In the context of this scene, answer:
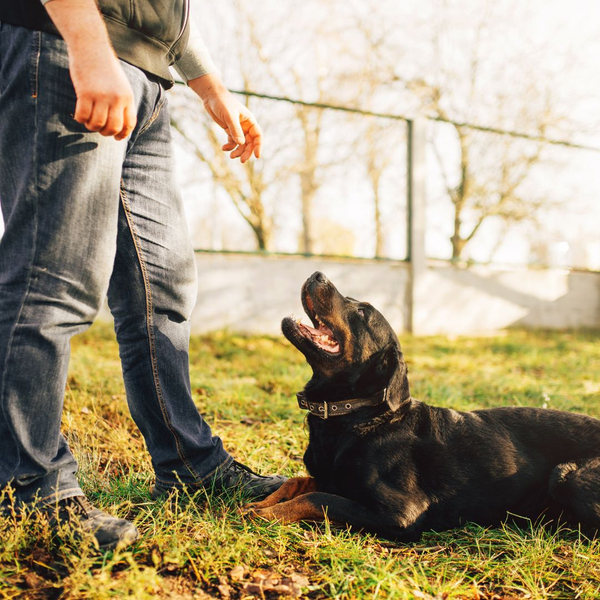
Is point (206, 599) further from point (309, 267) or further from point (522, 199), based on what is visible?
point (522, 199)

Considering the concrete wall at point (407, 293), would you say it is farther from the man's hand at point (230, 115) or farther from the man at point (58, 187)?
the man at point (58, 187)

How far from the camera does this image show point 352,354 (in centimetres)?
261

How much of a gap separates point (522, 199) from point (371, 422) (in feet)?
33.7

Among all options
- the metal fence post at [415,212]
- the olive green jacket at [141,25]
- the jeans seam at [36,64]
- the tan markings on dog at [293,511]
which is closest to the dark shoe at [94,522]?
the tan markings on dog at [293,511]

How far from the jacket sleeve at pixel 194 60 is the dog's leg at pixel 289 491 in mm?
1737

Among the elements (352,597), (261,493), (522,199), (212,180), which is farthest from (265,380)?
(522,199)

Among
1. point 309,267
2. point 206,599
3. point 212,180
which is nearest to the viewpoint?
point 206,599

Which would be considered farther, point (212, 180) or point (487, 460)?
point (212, 180)

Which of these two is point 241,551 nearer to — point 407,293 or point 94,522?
point 94,522

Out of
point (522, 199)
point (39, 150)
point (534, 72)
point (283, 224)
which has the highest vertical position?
point (534, 72)

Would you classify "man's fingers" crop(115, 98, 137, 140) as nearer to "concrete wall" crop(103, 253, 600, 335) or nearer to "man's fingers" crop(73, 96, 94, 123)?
"man's fingers" crop(73, 96, 94, 123)

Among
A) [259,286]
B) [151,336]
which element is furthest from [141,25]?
[259,286]

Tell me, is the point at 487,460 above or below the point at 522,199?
below

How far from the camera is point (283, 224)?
30.2 feet
